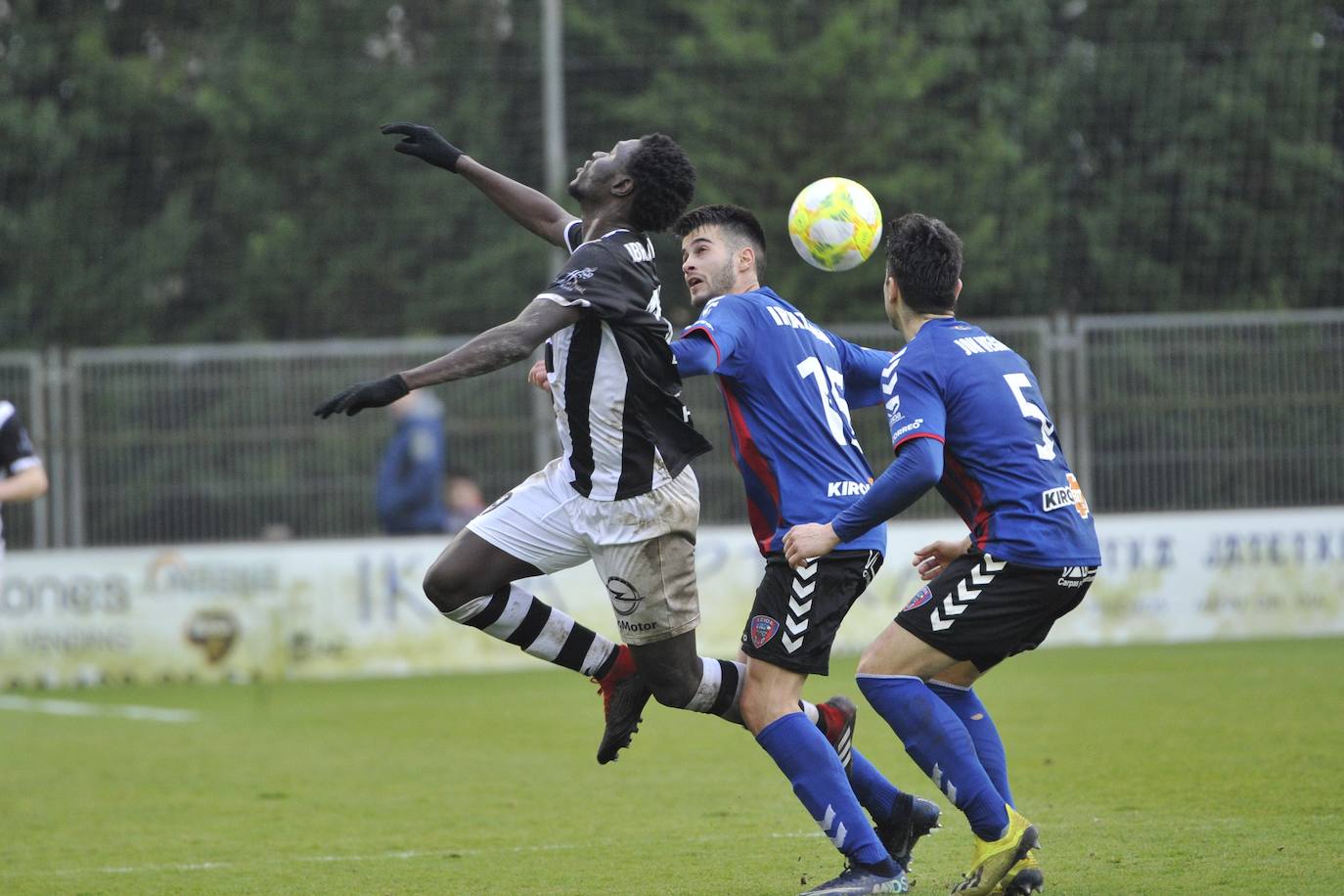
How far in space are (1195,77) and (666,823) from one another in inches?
619

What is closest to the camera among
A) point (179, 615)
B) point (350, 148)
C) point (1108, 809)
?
point (1108, 809)

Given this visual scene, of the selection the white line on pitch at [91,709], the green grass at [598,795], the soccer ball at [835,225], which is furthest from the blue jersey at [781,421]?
the white line on pitch at [91,709]

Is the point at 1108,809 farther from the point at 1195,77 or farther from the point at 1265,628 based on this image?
the point at 1195,77

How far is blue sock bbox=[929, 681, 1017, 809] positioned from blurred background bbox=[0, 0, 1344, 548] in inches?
420

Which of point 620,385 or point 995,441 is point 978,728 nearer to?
point 995,441

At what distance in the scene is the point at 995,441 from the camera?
5.49 m

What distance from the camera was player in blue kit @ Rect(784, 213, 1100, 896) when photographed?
540 cm

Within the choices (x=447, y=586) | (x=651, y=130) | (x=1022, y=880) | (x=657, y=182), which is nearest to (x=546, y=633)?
(x=447, y=586)

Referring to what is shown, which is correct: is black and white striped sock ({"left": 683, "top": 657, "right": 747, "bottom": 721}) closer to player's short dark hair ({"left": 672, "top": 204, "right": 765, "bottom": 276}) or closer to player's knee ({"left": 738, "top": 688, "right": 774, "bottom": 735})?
player's knee ({"left": 738, "top": 688, "right": 774, "bottom": 735})

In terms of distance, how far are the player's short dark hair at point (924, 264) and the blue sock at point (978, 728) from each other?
4.07 feet

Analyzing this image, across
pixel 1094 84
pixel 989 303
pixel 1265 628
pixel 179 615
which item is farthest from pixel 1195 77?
pixel 179 615

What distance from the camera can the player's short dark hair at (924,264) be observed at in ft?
18.4

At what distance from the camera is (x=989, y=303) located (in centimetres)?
1981

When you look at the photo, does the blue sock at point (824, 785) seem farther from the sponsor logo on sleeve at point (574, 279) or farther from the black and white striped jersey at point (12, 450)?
the black and white striped jersey at point (12, 450)
